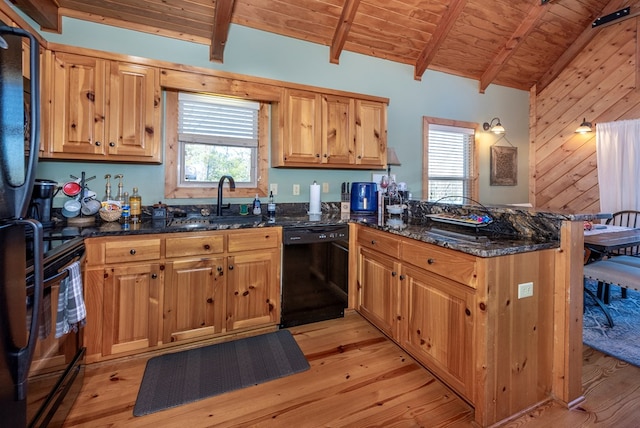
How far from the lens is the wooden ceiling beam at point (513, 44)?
3.40 meters

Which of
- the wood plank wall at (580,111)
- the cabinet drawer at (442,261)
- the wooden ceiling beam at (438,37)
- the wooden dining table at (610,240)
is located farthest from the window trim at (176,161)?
the wood plank wall at (580,111)

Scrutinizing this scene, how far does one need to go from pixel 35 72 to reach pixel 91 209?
1701 mm

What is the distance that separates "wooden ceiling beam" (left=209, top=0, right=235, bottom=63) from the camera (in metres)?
2.46

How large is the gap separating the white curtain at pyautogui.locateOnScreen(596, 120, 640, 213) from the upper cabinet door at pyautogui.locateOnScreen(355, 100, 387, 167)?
125 inches

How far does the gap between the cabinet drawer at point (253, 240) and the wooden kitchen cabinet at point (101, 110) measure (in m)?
0.92

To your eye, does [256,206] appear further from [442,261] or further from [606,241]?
[606,241]

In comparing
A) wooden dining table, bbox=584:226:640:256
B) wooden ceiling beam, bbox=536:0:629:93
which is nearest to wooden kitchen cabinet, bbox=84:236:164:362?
wooden dining table, bbox=584:226:640:256

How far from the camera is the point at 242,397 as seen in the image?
1.73m

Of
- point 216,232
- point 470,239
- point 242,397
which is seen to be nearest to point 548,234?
point 470,239

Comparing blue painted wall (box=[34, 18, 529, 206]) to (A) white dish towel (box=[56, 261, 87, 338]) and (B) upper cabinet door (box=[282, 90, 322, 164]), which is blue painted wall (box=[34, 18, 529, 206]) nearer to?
(B) upper cabinet door (box=[282, 90, 322, 164])

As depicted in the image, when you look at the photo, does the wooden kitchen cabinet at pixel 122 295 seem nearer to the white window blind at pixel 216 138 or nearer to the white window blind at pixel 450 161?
the white window blind at pixel 216 138

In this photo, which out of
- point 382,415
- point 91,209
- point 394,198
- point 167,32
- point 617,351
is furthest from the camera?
point 394,198

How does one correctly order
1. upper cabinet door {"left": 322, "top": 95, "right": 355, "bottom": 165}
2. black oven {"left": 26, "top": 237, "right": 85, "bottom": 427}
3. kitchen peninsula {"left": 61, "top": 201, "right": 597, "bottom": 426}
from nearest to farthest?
black oven {"left": 26, "top": 237, "right": 85, "bottom": 427}, kitchen peninsula {"left": 61, "top": 201, "right": 597, "bottom": 426}, upper cabinet door {"left": 322, "top": 95, "right": 355, "bottom": 165}

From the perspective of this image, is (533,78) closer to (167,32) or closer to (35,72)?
(167,32)
